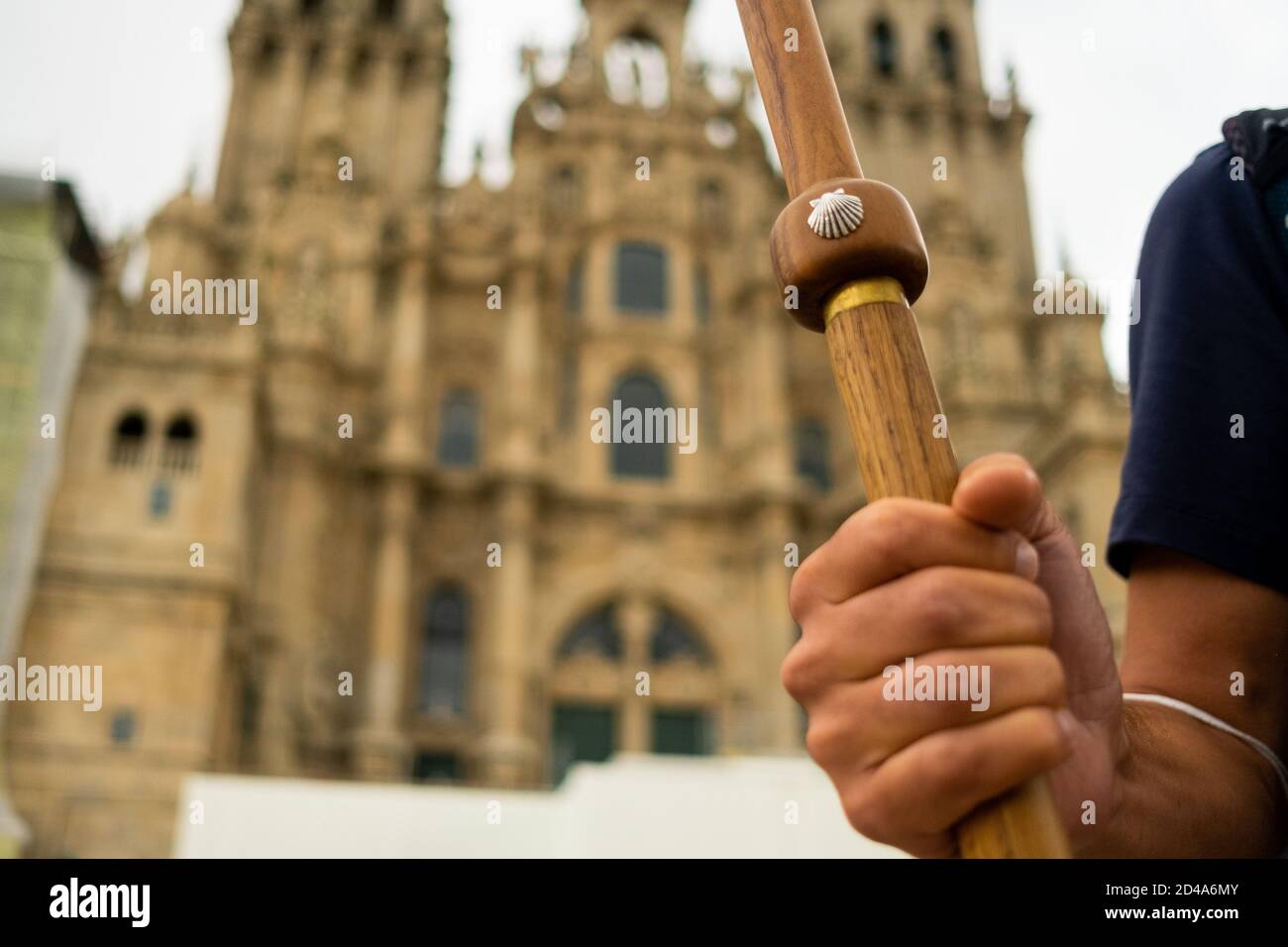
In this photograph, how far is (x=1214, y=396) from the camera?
Result: 2141 mm

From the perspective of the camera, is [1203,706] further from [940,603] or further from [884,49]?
[884,49]

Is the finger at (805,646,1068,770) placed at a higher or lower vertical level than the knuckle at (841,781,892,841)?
higher

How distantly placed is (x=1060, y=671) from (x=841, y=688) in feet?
0.83

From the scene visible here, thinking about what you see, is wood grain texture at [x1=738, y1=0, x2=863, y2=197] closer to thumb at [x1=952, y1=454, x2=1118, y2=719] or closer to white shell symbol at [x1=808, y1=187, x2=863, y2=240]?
white shell symbol at [x1=808, y1=187, x2=863, y2=240]

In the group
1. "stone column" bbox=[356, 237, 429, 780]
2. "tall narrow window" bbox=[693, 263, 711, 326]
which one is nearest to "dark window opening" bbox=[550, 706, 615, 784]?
"stone column" bbox=[356, 237, 429, 780]

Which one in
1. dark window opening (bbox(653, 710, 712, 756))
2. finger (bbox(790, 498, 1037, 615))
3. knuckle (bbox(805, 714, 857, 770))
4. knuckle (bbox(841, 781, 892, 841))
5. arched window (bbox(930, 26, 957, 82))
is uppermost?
arched window (bbox(930, 26, 957, 82))

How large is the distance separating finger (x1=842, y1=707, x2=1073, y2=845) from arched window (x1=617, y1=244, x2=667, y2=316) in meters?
24.7

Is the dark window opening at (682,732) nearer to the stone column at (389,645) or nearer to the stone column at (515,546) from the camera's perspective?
the stone column at (515,546)

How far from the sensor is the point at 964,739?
1.43 m

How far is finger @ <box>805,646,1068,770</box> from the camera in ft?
4.66

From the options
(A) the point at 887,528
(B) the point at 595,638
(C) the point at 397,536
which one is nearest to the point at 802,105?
(A) the point at 887,528

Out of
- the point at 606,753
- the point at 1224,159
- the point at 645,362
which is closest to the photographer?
the point at 1224,159
